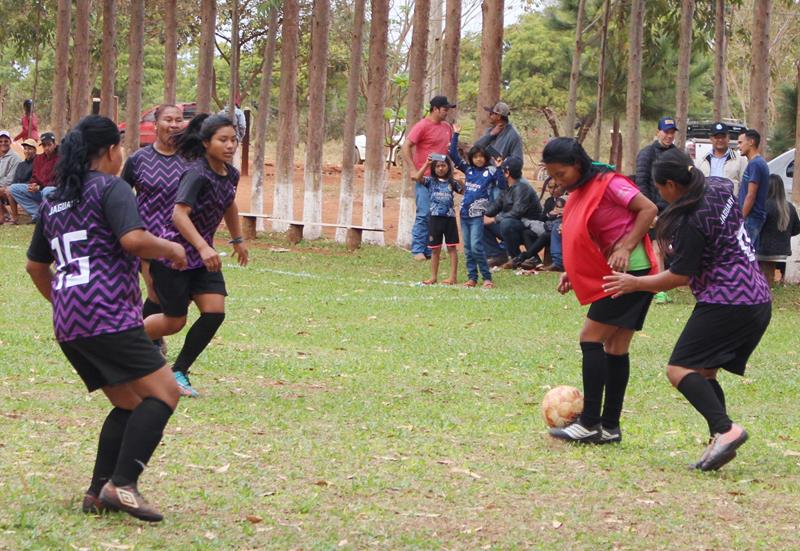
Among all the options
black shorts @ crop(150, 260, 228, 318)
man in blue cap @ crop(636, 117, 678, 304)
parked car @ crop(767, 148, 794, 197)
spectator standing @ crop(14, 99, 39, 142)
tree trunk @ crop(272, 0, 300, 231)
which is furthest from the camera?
spectator standing @ crop(14, 99, 39, 142)

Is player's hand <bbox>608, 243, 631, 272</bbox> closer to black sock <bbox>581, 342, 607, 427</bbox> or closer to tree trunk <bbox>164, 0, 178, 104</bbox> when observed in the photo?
black sock <bbox>581, 342, 607, 427</bbox>

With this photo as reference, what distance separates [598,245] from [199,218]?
8.77 feet

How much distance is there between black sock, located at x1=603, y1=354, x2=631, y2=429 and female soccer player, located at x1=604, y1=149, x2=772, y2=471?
577 mm

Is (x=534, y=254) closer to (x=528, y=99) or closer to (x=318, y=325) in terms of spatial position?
(x=318, y=325)

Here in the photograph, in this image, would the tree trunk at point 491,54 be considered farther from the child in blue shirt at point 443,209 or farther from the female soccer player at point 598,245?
the female soccer player at point 598,245

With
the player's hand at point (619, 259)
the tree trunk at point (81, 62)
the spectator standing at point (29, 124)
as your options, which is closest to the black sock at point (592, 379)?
the player's hand at point (619, 259)

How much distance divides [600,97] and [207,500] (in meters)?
23.4

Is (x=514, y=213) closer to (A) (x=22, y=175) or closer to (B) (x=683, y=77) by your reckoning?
(B) (x=683, y=77)

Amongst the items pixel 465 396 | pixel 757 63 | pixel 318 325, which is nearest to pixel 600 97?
pixel 757 63

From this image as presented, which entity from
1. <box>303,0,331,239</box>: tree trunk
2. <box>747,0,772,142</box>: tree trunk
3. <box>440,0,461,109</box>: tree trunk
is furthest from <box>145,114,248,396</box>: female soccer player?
<box>303,0,331,239</box>: tree trunk

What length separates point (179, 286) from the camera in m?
8.48

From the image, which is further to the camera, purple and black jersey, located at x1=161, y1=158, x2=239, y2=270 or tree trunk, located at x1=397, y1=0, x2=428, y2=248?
tree trunk, located at x1=397, y1=0, x2=428, y2=248

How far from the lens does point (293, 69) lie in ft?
83.6

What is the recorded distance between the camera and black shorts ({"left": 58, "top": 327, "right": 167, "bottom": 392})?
552cm
